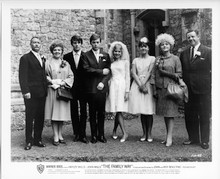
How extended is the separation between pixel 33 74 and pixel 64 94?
1.67 feet

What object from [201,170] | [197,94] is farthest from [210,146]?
[197,94]

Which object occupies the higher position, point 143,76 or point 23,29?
point 23,29

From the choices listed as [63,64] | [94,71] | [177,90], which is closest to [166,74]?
[177,90]

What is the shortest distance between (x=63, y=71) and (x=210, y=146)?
2.32 meters

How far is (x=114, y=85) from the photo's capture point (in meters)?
4.63

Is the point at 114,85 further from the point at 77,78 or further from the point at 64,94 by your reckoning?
the point at 64,94

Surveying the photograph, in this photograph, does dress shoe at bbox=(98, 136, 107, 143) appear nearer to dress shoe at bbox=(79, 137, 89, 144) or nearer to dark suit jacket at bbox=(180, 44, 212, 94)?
dress shoe at bbox=(79, 137, 89, 144)

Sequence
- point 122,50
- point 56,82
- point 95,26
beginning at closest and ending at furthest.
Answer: point 56,82 → point 122,50 → point 95,26

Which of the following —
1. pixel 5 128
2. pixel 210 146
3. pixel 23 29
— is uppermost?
pixel 23 29

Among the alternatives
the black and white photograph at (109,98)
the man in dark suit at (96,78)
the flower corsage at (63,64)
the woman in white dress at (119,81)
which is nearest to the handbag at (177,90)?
the black and white photograph at (109,98)

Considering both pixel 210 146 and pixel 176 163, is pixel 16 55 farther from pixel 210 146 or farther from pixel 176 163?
pixel 210 146

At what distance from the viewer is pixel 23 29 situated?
4.95 m

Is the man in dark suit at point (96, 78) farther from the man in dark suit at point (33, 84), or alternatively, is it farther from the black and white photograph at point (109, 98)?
the man in dark suit at point (33, 84)

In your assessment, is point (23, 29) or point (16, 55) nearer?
point (16, 55)
